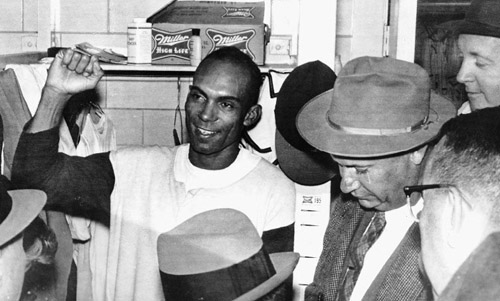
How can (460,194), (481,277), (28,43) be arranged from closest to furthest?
(481,277) < (460,194) < (28,43)

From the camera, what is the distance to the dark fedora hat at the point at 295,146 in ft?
5.57

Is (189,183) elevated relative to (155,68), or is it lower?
lower

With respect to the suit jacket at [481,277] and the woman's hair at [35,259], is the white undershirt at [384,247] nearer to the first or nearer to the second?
the woman's hair at [35,259]

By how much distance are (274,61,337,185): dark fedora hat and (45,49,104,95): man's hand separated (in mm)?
582

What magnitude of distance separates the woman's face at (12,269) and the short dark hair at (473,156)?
0.64 meters

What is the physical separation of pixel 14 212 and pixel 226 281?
1.22ft

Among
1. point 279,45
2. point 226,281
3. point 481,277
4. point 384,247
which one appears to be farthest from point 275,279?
point 279,45

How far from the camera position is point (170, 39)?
204cm

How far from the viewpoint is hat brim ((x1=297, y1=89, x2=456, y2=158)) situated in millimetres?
1236

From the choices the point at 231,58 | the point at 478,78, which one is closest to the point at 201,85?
the point at 231,58

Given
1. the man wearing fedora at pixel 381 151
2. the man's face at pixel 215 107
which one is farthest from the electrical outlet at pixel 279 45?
the man wearing fedora at pixel 381 151

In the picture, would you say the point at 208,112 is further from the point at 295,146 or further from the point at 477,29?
the point at 477,29

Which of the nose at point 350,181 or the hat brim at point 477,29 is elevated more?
the hat brim at point 477,29

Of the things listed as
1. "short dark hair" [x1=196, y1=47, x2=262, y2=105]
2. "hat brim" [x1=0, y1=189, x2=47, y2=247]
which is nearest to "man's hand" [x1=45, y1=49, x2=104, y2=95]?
"hat brim" [x1=0, y1=189, x2=47, y2=247]
